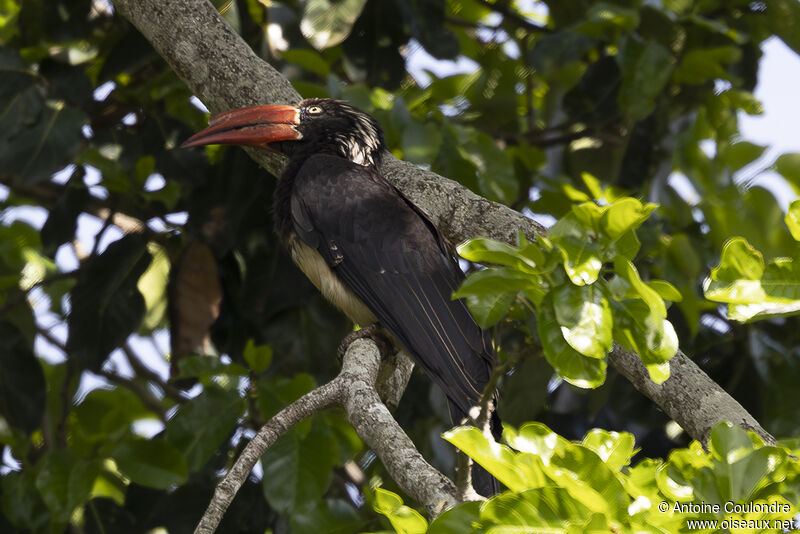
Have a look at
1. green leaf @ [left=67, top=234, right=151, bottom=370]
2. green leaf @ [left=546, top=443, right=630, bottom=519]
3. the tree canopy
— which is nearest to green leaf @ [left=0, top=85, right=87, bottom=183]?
the tree canopy

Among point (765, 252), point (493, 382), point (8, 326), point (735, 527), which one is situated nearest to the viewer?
point (735, 527)

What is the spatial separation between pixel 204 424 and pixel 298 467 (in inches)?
15.7

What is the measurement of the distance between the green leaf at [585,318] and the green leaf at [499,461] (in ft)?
0.64

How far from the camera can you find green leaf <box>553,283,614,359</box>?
56.1 inches

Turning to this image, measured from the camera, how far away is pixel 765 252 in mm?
3303

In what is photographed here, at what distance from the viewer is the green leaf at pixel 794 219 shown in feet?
5.11

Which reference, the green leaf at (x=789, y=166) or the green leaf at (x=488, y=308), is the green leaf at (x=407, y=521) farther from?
the green leaf at (x=789, y=166)

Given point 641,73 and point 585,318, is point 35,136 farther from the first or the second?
point 585,318

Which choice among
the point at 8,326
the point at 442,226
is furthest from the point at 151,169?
→ the point at 442,226

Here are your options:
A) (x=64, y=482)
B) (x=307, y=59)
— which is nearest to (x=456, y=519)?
(x=64, y=482)

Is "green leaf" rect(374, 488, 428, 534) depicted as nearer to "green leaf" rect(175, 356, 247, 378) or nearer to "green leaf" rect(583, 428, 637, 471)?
"green leaf" rect(583, 428, 637, 471)

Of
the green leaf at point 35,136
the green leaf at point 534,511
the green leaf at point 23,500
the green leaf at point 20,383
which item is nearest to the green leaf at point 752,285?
the green leaf at point 534,511

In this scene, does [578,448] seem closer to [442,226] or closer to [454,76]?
[442,226]

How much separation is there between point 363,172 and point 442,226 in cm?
61
